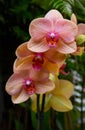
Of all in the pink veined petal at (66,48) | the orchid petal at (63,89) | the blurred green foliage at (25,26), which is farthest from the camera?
the blurred green foliage at (25,26)

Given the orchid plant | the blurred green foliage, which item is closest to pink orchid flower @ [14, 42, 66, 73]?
the orchid plant

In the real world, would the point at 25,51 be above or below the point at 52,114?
above

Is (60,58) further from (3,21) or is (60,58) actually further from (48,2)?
(3,21)

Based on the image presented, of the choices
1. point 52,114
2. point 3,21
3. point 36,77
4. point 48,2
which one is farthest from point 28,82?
point 3,21

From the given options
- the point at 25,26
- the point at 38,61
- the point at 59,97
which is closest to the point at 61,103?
the point at 59,97

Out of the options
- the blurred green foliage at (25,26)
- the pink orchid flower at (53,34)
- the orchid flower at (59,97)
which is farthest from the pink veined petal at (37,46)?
the blurred green foliage at (25,26)

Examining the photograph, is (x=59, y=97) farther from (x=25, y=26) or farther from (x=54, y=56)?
(x=25, y=26)

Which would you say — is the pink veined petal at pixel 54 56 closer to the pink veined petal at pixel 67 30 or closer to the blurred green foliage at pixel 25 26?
the pink veined petal at pixel 67 30
